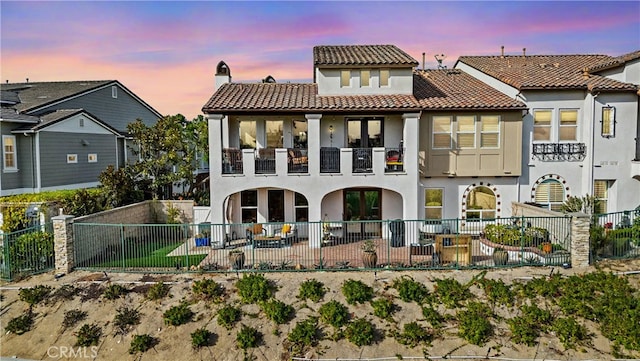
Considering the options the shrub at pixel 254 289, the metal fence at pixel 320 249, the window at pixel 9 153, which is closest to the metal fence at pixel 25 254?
the metal fence at pixel 320 249

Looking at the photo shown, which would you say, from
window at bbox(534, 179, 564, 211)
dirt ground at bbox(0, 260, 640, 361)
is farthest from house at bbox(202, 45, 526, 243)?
dirt ground at bbox(0, 260, 640, 361)

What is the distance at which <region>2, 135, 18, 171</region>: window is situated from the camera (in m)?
21.1

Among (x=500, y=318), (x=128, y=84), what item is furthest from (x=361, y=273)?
(x=128, y=84)

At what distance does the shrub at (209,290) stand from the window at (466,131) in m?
12.8

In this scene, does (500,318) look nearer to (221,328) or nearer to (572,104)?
(221,328)

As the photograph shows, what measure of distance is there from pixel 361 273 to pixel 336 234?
5.11 meters

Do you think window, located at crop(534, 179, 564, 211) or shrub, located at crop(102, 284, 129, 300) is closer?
shrub, located at crop(102, 284, 129, 300)

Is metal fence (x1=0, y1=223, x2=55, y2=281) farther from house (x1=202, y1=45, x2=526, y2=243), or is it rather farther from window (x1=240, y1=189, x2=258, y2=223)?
window (x1=240, y1=189, x2=258, y2=223)

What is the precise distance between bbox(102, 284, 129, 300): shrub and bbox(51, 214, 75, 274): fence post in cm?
248

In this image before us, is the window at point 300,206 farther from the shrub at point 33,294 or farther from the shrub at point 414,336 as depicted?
the shrub at point 33,294

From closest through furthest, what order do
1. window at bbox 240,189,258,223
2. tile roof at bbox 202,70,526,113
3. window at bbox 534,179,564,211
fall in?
tile roof at bbox 202,70,526,113, window at bbox 534,179,564,211, window at bbox 240,189,258,223

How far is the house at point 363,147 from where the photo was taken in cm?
1811

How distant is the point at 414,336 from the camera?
1146 cm

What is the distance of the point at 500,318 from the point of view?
12164 mm
